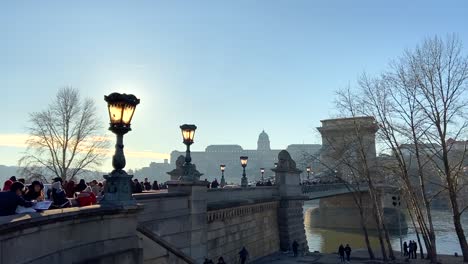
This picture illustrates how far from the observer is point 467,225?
62.4m

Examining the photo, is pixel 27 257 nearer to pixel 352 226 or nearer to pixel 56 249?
pixel 56 249

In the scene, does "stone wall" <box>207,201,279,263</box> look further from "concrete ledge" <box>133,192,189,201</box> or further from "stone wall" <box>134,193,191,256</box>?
"concrete ledge" <box>133,192,189,201</box>

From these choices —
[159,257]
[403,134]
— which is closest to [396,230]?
[403,134]

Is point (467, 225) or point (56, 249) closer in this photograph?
point (56, 249)

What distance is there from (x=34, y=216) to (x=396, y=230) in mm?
65235

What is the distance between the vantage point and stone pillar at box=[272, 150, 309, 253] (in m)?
33.0

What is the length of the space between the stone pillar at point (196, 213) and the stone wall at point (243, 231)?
95.2 inches

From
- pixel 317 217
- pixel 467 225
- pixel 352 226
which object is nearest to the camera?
pixel 467 225

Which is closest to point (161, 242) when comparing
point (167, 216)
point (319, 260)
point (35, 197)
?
point (35, 197)

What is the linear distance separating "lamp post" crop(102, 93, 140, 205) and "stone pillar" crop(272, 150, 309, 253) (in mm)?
24873

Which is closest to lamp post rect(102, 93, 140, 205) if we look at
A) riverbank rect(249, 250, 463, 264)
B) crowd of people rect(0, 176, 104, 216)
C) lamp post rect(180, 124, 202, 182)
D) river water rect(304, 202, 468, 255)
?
crowd of people rect(0, 176, 104, 216)

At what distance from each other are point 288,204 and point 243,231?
8236 millimetres

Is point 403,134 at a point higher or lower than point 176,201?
higher

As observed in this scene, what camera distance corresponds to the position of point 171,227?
15.7m
